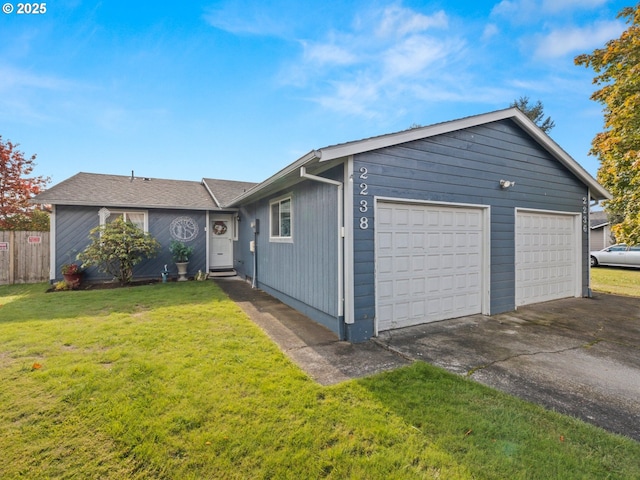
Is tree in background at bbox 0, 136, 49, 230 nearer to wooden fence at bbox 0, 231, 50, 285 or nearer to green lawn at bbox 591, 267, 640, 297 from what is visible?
wooden fence at bbox 0, 231, 50, 285

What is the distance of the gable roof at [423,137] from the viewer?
3.99 metres

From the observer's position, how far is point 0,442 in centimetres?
203

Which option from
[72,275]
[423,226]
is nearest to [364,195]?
[423,226]

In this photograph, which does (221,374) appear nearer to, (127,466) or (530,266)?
(127,466)

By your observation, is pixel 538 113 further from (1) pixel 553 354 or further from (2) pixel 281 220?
(1) pixel 553 354

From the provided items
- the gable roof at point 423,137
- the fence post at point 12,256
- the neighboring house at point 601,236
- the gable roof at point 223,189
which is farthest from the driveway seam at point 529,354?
the neighboring house at point 601,236

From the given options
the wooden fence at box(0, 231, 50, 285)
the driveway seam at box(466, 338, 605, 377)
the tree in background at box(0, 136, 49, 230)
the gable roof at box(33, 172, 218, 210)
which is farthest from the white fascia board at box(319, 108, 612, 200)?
the tree in background at box(0, 136, 49, 230)

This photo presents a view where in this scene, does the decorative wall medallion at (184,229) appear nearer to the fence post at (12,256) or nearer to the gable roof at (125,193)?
the gable roof at (125,193)

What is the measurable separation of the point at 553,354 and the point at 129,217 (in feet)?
36.9

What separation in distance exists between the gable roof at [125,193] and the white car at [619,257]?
19.0 m

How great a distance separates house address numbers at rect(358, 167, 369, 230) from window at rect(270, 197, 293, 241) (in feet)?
7.26

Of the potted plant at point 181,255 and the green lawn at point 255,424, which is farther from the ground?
the potted plant at point 181,255

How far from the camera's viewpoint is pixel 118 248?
8.21 metres
